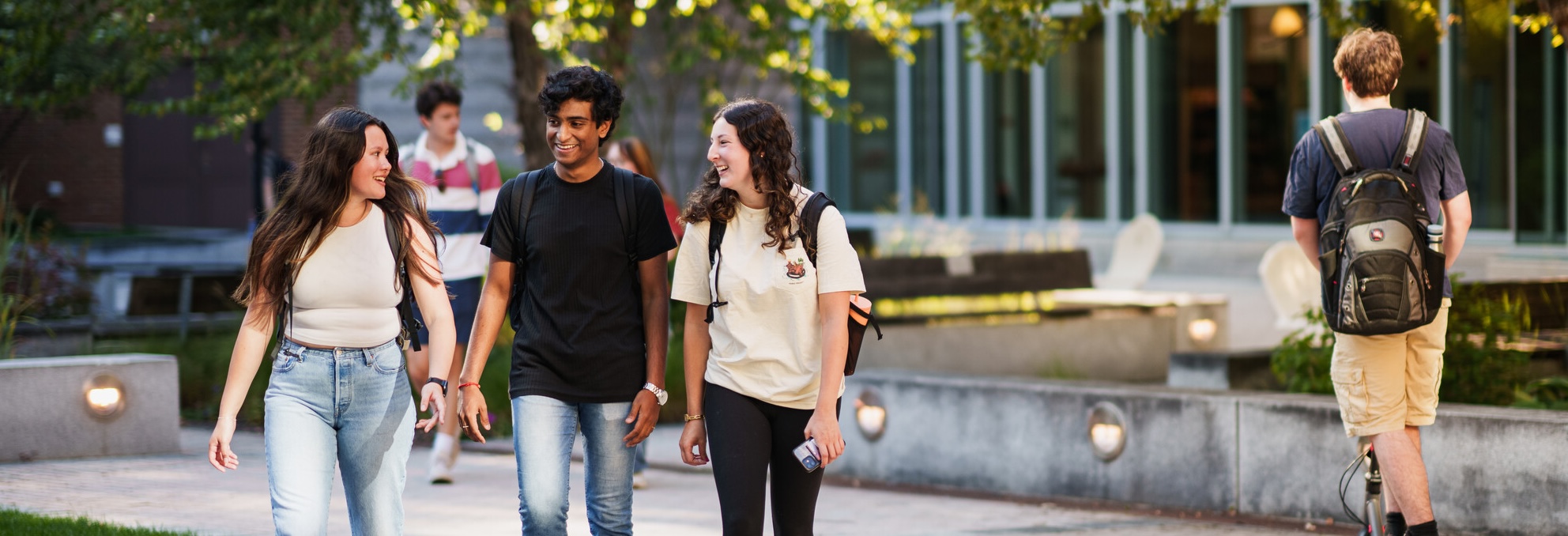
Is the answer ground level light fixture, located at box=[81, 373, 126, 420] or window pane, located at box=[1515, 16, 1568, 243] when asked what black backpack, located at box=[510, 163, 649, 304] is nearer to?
ground level light fixture, located at box=[81, 373, 126, 420]

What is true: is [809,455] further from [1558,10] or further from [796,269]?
[1558,10]

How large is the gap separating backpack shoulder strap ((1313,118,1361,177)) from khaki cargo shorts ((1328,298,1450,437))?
51 centimetres

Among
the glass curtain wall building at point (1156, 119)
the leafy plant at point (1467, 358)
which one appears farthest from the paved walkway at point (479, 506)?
the glass curtain wall building at point (1156, 119)

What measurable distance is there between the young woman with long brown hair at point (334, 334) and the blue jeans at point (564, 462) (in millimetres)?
269

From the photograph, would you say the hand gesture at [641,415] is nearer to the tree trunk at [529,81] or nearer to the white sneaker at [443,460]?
the white sneaker at [443,460]

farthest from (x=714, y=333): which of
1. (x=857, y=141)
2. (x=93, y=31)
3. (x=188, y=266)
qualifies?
(x=857, y=141)

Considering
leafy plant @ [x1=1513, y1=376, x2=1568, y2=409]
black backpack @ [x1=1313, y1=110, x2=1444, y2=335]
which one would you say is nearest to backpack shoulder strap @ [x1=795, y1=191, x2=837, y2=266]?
black backpack @ [x1=1313, y1=110, x2=1444, y2=335]

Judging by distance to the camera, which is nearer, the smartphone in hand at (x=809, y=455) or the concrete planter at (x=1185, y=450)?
the smartphone in hand at (x=809, y=455)

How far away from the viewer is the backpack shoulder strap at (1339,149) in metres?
5.30

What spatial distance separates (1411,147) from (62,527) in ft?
15.9

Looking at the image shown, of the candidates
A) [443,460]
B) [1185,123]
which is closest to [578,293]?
[443,460]

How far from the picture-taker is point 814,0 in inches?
547

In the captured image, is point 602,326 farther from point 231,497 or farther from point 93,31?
point 93,31

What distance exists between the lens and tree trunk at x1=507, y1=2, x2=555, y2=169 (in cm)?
1253
